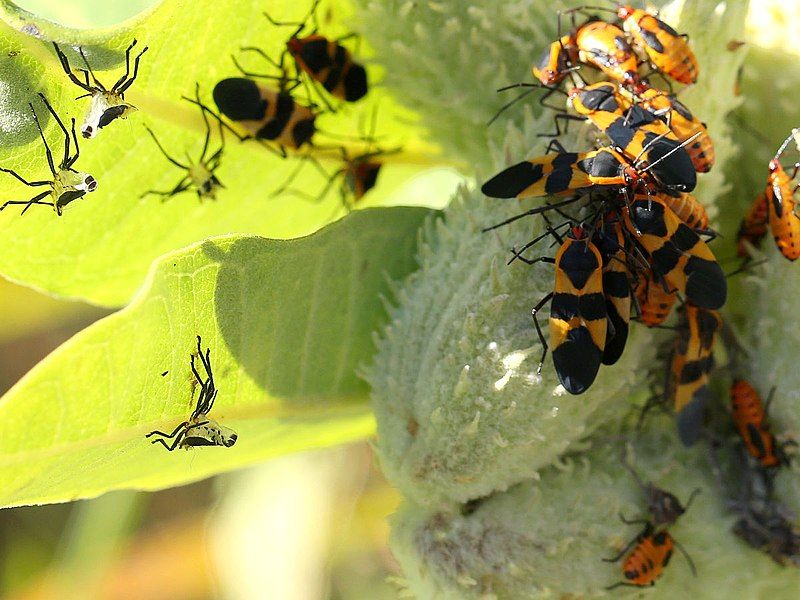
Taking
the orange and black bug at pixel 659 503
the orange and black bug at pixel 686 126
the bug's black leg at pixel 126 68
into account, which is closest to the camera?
the bug's black leg at pixel 126 68

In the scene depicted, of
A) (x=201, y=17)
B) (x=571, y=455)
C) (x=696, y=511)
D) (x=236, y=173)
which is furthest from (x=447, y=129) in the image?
(x=696, y=511)

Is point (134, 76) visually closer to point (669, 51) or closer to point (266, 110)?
point (266, 110)

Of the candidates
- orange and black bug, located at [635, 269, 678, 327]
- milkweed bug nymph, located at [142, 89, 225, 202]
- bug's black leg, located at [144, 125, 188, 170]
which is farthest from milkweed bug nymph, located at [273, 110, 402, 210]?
orange and black bug, located at [635, 269, 678, 327]

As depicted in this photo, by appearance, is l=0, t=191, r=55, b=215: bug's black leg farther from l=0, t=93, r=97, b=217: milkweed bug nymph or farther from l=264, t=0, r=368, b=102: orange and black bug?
l=264, t=0, r=368, b=102: orange and black bug

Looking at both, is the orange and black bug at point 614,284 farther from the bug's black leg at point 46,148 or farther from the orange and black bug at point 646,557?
the bug's black leg at point 46,148

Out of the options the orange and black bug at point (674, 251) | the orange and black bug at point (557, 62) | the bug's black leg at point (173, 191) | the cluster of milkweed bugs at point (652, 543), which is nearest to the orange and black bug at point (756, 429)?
the cluster of milkweed bugs at point (652, 543)

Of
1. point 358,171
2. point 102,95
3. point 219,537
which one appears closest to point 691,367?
point 358,171
